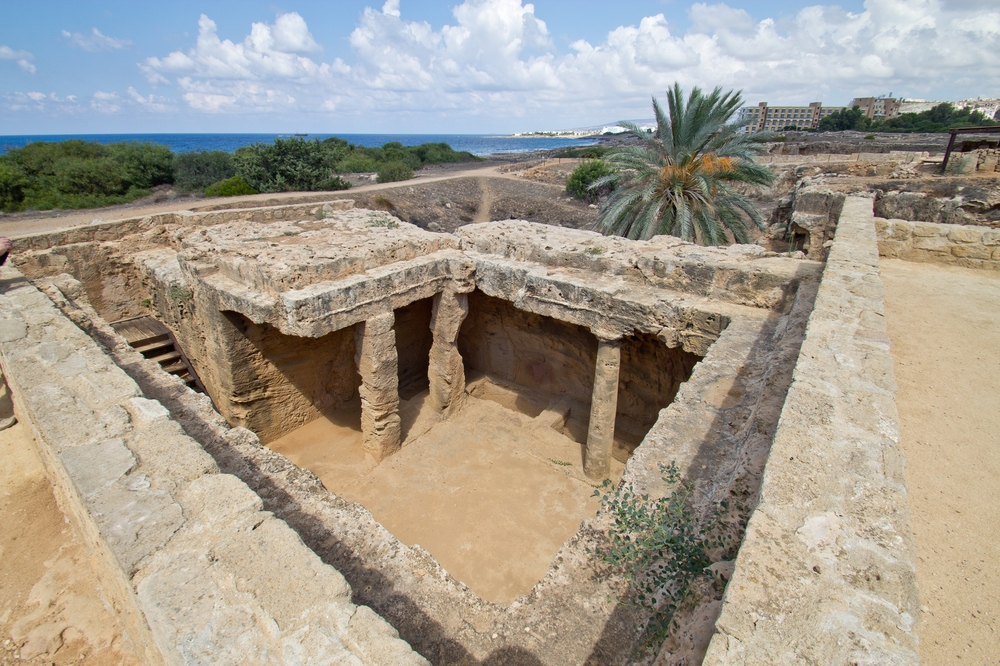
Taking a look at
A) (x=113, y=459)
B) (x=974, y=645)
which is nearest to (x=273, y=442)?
(x=113, y=459)

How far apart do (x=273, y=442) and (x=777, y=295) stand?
24.6 ft

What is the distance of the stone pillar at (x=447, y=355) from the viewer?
7.68 m

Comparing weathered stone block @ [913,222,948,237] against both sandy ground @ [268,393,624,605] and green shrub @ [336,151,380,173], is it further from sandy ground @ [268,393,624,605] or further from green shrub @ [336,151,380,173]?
green shrub @ [336,151,380,173]

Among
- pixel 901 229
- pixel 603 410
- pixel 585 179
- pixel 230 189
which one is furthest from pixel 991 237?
pixel 230 189

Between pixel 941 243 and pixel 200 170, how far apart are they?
28.5 meters

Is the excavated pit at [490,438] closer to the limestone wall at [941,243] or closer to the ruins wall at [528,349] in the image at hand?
the ruins wall at [528,349]

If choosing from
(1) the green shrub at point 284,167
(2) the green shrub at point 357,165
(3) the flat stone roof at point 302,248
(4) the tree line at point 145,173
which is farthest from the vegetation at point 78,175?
(3) the flat stone roof at point 302,248

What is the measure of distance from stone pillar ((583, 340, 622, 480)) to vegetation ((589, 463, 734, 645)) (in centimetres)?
337

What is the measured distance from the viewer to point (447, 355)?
794cm

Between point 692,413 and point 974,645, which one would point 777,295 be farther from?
point 974,645

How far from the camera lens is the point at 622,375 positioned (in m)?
7.81

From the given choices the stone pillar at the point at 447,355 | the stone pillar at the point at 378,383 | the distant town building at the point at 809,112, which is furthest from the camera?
the distant town building at the point at 809,112

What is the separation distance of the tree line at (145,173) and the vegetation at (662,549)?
20787mm

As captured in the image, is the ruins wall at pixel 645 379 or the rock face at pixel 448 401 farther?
the ruins wall at pixel 645 379
